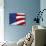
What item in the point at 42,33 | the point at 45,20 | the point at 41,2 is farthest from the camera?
the point at 41,2

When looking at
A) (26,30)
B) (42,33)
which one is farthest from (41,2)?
(42,33)

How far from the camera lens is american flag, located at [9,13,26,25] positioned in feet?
16.5

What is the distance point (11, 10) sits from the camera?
5008 millimetres

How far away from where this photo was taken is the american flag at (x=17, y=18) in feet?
16.5

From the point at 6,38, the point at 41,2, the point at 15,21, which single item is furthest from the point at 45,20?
the point at 6,38

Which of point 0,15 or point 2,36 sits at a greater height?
point 0,15

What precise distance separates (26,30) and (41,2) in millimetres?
1180

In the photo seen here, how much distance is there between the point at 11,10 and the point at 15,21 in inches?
17.2

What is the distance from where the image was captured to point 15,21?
503 cm

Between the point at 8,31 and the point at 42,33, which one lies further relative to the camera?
the point at 8,31

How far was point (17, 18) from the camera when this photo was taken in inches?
199

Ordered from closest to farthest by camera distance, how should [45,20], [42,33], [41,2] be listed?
[42,33] < [45,20] < [41,2]

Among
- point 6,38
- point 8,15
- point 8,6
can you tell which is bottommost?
point 6,38

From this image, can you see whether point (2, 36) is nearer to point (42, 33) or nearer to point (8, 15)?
point (8, 15)
